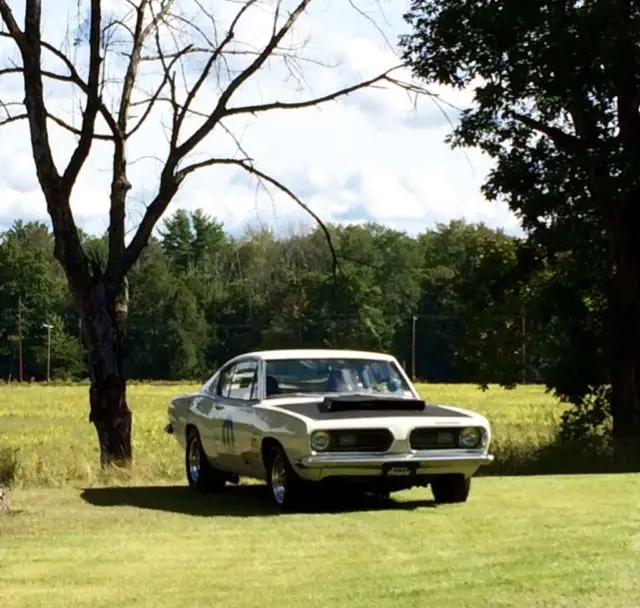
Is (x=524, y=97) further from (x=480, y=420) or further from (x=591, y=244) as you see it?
(x=480, y=420)

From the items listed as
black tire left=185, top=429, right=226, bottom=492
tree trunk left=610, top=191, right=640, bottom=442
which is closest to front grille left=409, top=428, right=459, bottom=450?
black tire left=185, top=429, right=226, bottom=492

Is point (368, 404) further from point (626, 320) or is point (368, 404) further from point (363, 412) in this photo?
point (626, 320)

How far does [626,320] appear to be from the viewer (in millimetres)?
21469

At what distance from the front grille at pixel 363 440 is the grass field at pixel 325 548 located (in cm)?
56

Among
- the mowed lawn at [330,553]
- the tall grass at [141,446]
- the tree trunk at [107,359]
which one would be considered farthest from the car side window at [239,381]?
the tree trunk at [107,359]

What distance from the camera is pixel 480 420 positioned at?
11.9 m

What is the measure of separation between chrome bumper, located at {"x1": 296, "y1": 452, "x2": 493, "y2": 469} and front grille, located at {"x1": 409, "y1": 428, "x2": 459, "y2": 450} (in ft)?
0.30

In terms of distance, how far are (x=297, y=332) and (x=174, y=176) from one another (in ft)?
264

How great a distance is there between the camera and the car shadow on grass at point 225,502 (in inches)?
456

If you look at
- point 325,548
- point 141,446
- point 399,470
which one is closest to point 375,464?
point 399,470

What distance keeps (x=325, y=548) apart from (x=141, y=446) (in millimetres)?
15248

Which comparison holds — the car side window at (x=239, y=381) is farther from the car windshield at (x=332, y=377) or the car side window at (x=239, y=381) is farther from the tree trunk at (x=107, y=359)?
the tree trunk at (x=107, y=359)

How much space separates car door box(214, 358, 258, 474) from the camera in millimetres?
12484

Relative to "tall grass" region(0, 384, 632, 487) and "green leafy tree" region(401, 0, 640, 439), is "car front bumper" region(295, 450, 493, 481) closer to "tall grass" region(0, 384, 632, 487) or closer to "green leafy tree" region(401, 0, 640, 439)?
"tall grass" region(0, 384, 632, 487)
